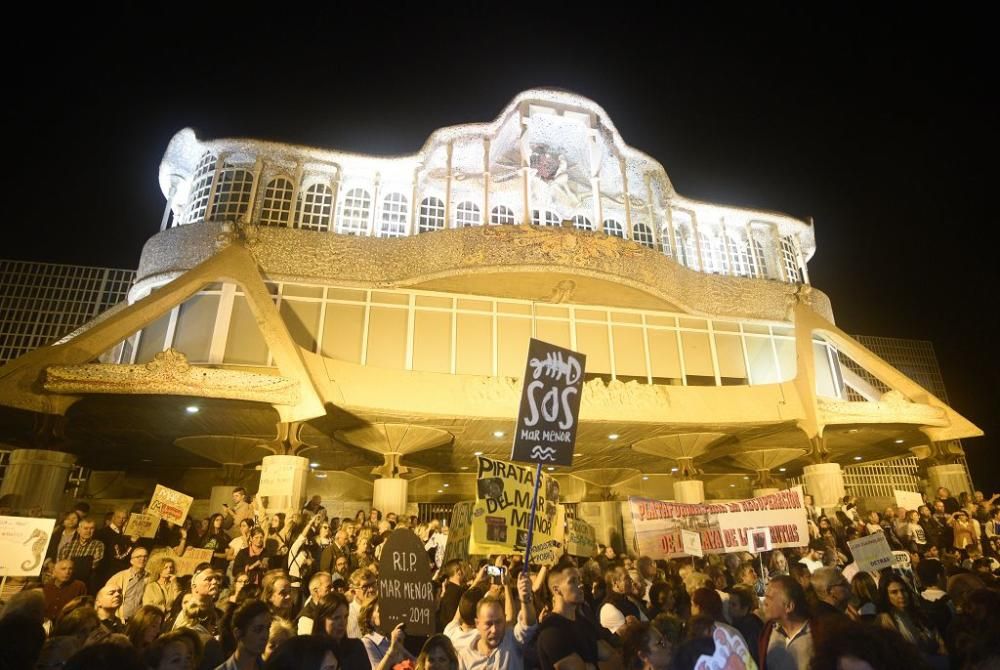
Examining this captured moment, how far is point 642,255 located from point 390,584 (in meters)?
17.3

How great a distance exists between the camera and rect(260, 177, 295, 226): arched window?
20781mm

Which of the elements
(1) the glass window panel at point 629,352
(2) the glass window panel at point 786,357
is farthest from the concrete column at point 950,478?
(1) the glass window panel at point 629,352

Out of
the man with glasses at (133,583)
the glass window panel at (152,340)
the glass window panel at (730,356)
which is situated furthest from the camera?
the glass window panel at (730,356)

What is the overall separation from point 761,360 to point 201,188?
74.9 feet

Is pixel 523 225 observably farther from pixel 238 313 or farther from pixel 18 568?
pixel 18 568

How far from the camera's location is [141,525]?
9.79 m

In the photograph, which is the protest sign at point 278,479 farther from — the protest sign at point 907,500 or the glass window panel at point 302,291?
the protest sign at point 907,500

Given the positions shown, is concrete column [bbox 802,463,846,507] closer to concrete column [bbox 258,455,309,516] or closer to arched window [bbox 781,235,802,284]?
arched window [bbox 781,235,802,284]

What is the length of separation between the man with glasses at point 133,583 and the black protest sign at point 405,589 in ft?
13.7

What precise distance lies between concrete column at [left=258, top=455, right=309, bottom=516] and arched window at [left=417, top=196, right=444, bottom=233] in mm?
11197

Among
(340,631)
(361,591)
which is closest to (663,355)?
(361,591)

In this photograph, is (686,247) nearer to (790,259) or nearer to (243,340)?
(790,259)

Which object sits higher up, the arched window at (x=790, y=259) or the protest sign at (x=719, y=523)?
the arched window at (x=790, y=259)

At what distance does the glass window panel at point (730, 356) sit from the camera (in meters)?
22.0
